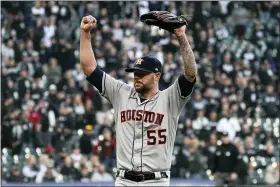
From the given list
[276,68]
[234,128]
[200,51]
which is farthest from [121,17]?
[234,128]

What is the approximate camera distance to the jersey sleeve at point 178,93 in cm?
658

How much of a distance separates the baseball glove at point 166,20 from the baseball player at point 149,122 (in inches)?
1.9

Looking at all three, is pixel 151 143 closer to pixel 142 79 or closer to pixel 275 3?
pixel 142 79

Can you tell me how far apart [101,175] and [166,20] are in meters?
9.90

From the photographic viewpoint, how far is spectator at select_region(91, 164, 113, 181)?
52.9 feet

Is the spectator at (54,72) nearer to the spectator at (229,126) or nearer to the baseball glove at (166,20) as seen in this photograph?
the spectator at (229,126)

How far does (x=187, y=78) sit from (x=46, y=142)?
10.8m

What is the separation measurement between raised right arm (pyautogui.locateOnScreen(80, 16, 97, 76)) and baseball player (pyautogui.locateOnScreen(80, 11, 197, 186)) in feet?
1.22

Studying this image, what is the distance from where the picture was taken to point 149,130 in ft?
21.9

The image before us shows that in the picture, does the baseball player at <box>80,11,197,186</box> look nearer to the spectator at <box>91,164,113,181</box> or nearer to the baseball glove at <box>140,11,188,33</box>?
the baseball glove at <box>140,11,188,33</box>

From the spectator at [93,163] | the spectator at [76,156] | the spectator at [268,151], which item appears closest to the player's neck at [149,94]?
the spectator at [93,163]

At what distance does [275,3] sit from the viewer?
24797mm

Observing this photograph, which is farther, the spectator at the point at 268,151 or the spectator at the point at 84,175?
the spectator at the point at 268,151

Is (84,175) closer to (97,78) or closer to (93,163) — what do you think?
(93,163)
